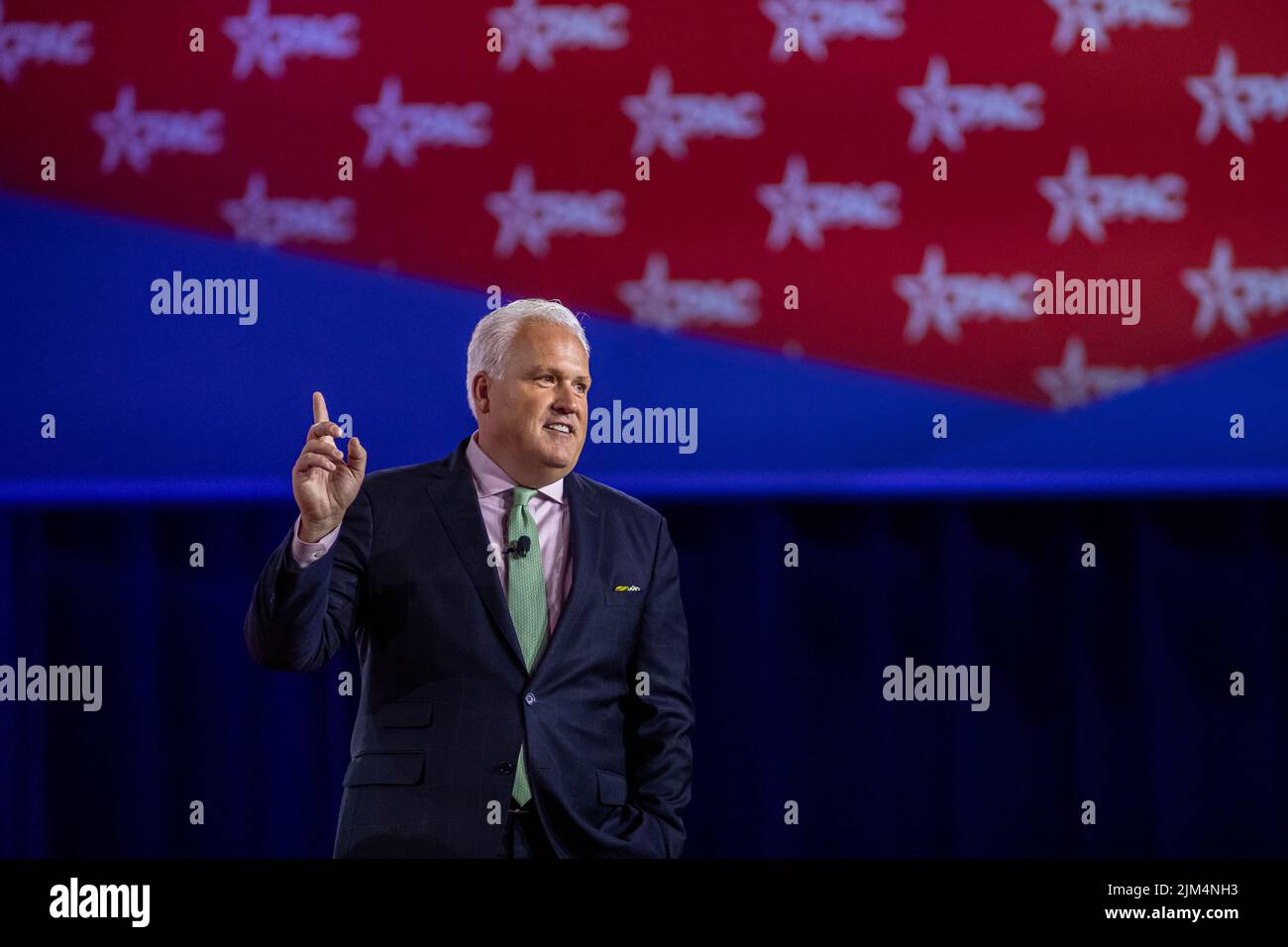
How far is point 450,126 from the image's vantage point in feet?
10.3

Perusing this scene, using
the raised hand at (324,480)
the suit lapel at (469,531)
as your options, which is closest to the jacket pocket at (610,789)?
the suit lapel at (469,531)

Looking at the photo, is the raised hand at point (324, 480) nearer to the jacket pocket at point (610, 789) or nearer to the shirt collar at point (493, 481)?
the shirt collar at point (493, 481)

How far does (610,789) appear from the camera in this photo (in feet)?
7.54

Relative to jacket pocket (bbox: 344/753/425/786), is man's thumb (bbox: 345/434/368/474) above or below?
above

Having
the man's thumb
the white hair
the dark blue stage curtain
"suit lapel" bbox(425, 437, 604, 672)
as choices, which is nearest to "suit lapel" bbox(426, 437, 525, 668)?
"suit lapel" bbox(425, 437, 604, 672)

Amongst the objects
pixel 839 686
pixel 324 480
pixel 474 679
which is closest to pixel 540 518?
pixel 474 679

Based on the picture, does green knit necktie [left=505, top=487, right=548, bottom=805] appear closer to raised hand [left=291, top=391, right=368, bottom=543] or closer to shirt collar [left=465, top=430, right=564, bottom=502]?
shirt collar [left=465, top=430, right=564, bottom=502]

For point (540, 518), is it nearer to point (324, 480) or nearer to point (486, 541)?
point (486, 541)

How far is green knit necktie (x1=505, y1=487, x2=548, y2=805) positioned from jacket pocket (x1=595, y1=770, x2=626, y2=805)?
12 centimetres

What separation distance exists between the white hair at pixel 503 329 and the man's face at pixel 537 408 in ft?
0.04

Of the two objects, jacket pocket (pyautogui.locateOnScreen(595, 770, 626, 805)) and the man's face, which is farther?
the man's face

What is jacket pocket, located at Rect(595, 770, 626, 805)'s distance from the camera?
2287 millimetres

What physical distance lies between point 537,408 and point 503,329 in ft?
0.51

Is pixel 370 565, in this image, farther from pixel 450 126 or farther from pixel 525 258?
pixel 450 126
